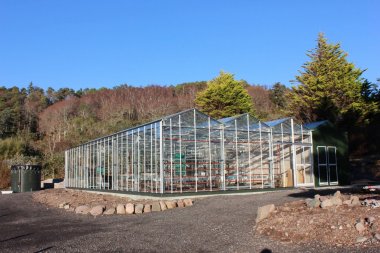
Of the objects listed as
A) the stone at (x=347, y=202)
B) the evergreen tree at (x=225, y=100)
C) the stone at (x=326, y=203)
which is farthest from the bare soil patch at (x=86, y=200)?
the evergreen tree at (x=225, y=100)

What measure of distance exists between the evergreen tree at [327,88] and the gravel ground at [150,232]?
22.8 meters

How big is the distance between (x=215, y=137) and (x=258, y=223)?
979 centimetres

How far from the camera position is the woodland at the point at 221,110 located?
33.5 metres

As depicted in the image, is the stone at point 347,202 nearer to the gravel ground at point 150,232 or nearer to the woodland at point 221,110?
the gravel ground at point 150,232

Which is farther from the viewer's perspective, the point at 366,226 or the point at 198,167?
the point at 198,167

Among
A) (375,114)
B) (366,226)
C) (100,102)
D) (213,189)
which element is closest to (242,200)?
(213,189)

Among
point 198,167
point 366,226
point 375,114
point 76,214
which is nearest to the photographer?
point 366,226

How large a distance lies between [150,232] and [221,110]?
100 feet

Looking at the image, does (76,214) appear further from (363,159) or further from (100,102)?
(100,102)

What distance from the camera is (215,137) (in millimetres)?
18875

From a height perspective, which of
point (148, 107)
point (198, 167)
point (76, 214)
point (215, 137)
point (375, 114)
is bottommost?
point (76, 214)

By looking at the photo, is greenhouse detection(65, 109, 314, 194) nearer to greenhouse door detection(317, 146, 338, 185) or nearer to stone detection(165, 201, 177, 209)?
greenhouse door detection(317, 146, 338, 185)

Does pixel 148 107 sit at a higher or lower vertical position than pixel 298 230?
higher

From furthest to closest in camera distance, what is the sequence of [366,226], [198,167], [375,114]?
[375,114] < [198,167] < [366,226]
